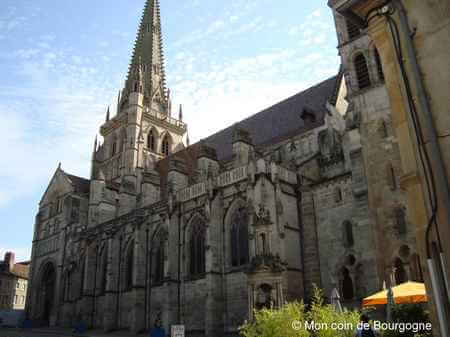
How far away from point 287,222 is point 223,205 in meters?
3.80

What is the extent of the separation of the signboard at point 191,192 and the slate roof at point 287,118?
5.66 meters

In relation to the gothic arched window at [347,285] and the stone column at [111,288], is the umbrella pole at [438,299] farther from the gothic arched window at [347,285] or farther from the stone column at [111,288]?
the stone column at [111,288]

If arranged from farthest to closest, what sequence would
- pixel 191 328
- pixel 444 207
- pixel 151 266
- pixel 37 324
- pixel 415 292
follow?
pixel 37 324
pixel 151 266
pixel 191 328
pixel 415 292
pixel 444 207

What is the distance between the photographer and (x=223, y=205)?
2298 centimetres

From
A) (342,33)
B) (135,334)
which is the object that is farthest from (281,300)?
(342,33)

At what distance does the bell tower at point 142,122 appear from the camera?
40.2 m

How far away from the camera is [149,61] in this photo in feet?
155

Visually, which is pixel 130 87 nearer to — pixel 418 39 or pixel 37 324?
pixel 37 324

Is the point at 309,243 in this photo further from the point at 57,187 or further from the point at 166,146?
the point at 57,187

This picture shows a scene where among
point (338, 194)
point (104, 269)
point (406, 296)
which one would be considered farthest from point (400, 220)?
point (104, 269)

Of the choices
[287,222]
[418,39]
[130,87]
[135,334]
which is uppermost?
[130,87]

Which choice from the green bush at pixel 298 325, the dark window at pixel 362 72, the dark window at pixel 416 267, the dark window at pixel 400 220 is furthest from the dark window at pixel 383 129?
the green bush at pixel 298 325

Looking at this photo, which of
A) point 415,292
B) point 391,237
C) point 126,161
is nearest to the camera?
point 415,292

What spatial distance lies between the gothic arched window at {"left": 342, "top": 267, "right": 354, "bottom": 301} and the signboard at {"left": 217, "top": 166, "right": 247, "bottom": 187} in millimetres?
6668
